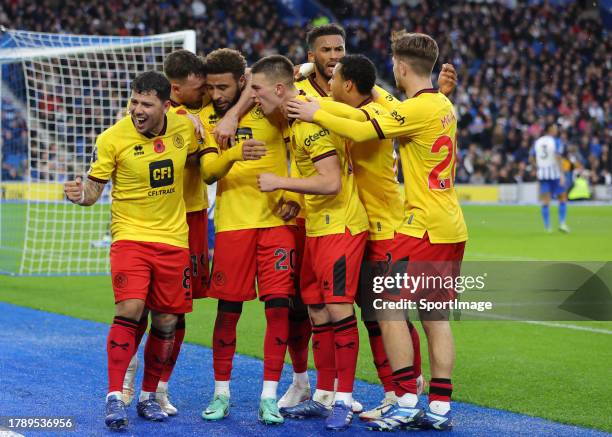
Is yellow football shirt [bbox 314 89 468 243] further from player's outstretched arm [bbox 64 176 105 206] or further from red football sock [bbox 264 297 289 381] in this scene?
player's outstretched arm [bbox 64 176 105 206]

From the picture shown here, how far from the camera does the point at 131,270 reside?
228 inches

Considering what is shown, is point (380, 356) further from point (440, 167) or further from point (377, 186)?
point (440, 167)

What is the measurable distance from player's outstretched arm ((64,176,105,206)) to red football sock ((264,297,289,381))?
1.28 meters

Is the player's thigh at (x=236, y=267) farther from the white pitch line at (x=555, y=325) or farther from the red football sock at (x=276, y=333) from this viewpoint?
the white pitch line at (x=555, y=325)

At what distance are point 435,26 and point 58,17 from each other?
52.6ft

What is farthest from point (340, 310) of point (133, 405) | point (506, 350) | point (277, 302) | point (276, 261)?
point (506, 350)

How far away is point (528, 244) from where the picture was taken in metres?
A: 17.9

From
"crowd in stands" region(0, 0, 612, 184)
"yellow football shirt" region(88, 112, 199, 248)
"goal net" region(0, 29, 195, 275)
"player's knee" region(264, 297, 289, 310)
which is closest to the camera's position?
"yellow football shirt" region(88, 112, 199, 248)

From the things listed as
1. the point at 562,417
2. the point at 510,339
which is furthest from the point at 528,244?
the point at 562,417

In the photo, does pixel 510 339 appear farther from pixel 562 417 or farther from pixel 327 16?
pixel 327 16

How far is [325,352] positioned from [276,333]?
33 centimetres

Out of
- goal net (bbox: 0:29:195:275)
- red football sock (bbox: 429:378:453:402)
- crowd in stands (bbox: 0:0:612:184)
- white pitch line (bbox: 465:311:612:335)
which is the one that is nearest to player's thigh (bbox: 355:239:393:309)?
red football sock (bbox: 429:378:453:402)

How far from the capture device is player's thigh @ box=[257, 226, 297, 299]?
602 centimetres

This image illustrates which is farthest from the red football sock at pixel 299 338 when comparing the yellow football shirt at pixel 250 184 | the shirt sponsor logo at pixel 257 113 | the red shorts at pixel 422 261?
the shirt sponsor logo at pixel 257 113
